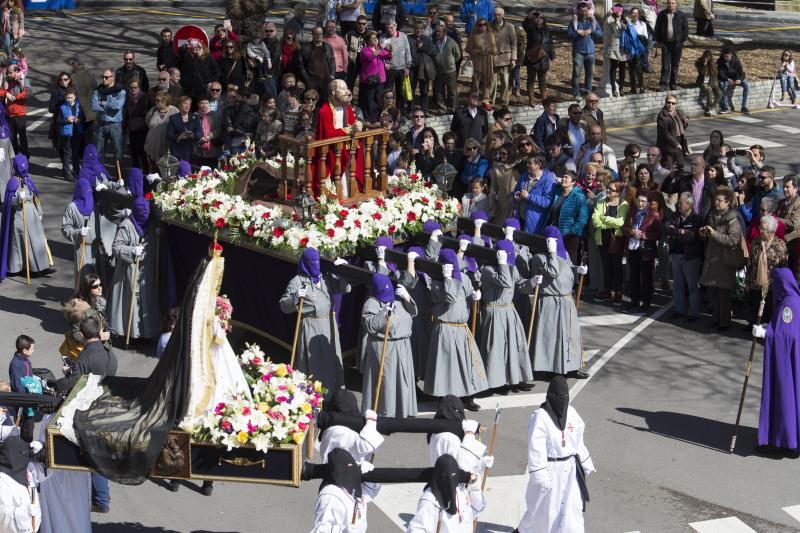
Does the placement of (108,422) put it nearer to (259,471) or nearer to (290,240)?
(259,471)

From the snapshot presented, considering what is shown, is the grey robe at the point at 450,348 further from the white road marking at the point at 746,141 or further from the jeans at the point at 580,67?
the white road marking at the point at 746,141

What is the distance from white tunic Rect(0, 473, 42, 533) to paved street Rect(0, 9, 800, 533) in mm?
1445

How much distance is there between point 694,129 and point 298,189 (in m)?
12.5

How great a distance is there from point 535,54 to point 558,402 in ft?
46.1

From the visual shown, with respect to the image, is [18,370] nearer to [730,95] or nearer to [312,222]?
[312,222]

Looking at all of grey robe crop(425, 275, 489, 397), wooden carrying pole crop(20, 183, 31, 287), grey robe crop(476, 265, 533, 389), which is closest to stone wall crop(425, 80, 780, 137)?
wooden carrying pole crop(20, 183, 31, 287)

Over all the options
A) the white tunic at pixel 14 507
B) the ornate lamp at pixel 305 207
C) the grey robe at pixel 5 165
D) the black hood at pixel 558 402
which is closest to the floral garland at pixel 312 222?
the ornate lamp at pixel 305 207

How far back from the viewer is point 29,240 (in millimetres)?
18203

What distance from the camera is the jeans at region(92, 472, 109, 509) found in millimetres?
12133

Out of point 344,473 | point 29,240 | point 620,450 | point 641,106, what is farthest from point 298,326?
point 641,106

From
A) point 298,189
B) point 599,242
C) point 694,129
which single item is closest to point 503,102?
point 694,129

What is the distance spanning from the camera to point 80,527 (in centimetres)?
1130

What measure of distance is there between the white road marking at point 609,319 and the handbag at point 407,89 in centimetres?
731

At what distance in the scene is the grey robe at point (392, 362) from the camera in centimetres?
1420
